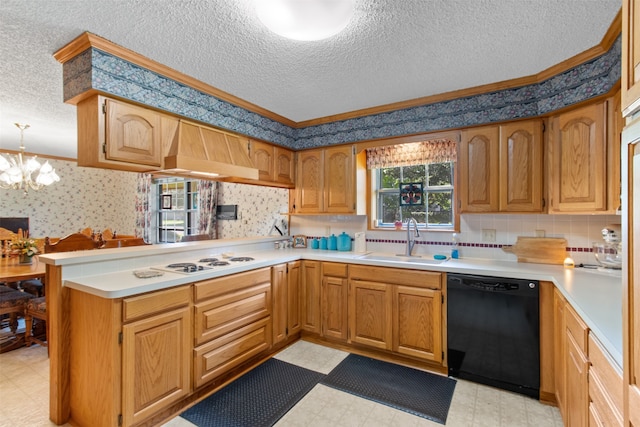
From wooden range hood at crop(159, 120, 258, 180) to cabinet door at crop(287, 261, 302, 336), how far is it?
0.99 metres

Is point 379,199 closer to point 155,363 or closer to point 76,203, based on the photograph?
point 155,363

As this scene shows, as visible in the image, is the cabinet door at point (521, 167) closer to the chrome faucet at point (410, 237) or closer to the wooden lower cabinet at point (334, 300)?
the chrome faucet at point (410, 237)

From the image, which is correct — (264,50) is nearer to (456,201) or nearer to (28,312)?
(456,201)

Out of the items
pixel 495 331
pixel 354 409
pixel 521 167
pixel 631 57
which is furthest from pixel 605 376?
pixel 521 167

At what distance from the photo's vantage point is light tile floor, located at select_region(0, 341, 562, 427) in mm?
1922

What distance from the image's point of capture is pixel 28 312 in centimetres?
298

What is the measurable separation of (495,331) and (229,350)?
6.65ft

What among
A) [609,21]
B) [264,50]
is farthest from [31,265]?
[609,21]

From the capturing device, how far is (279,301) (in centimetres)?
290

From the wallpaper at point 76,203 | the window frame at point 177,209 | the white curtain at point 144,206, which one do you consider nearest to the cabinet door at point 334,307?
the window frame at point 177,209

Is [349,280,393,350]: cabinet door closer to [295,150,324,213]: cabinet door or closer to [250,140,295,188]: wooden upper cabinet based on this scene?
[295,150,324,213]: cabinet door

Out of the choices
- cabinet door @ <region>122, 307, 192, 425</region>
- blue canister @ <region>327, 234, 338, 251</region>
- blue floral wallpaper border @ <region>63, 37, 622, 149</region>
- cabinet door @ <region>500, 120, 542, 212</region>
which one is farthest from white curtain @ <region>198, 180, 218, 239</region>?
cabinet door @ <region>500, 120, 542, 212</region>

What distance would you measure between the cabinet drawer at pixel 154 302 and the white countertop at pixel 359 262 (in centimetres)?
5

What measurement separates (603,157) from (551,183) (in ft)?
1.22
